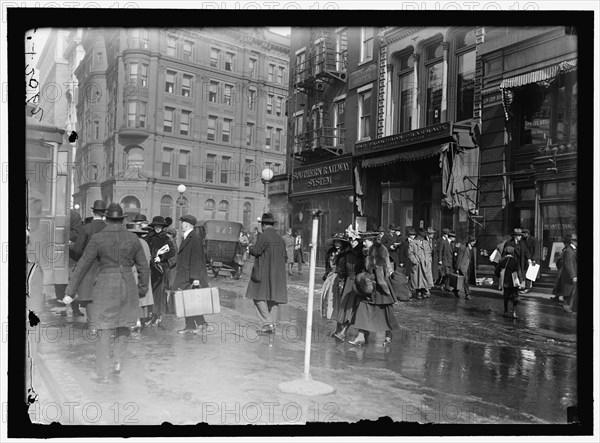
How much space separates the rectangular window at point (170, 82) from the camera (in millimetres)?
7212

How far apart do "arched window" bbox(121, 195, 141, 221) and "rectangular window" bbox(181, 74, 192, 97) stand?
58.2 inches

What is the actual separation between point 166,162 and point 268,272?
2.17 metres

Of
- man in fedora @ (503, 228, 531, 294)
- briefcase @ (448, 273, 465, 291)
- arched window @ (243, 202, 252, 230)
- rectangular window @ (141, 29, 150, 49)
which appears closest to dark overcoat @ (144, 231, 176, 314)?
arched window @ (243, 202, 252, 230)

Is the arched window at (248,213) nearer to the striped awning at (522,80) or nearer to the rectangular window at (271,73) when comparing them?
the rectangular window at (271,73)

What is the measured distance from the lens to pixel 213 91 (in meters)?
7.57

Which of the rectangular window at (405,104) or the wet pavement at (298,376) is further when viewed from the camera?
the rectangular window at (405,104)

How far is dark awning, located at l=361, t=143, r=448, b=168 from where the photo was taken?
38.0 feet

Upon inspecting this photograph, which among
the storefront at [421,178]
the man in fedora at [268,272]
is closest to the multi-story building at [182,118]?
the man in fedora at [268,272]

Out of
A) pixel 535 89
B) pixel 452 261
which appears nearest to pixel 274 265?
pixel 452 261

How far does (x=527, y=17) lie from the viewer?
5742 millimetres

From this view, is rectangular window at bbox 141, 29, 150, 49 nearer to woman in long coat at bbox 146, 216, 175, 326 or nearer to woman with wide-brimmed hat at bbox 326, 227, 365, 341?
woman in long coat at bbox 146, 216, 175, 326

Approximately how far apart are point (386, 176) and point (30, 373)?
818cm

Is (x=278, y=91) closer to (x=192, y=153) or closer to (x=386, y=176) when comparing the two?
(x=192, y=153)

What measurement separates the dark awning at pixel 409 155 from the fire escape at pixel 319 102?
1.08 m
